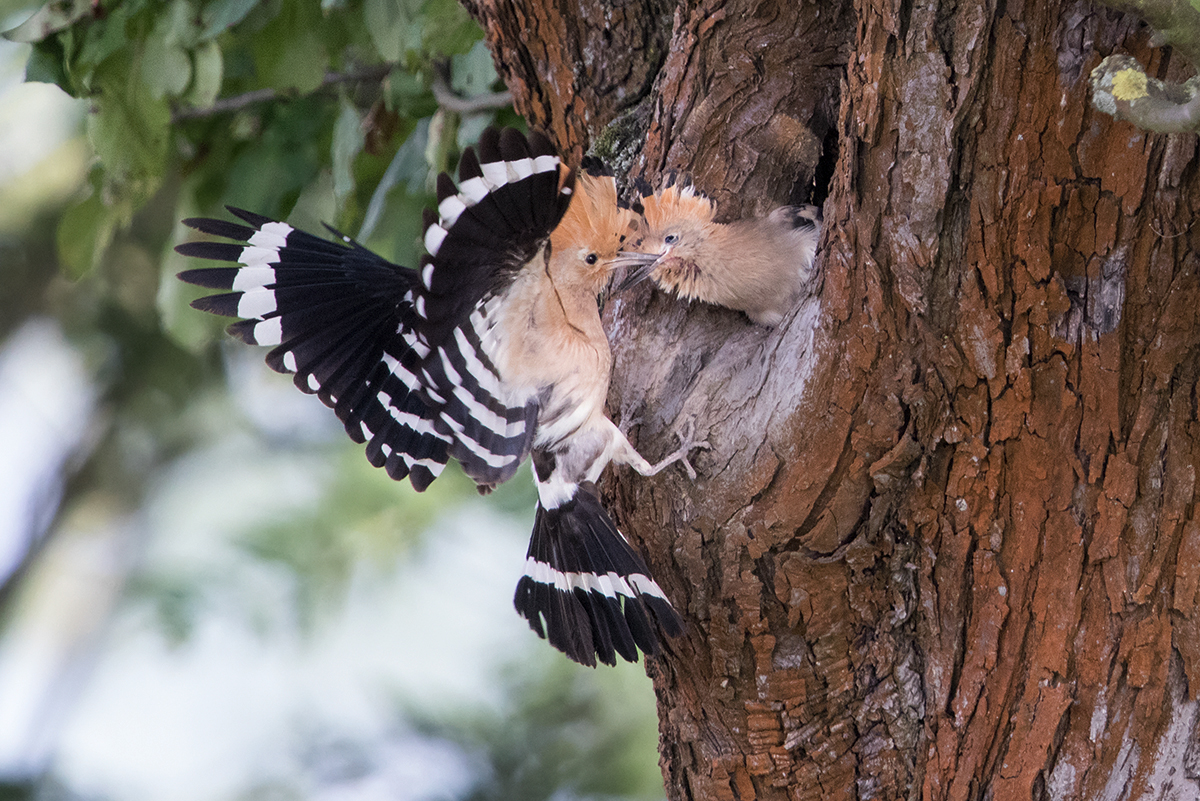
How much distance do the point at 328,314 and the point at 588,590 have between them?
48 cm

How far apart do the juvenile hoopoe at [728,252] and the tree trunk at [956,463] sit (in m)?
0.11

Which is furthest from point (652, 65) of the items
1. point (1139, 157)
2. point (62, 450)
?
point (62, 450)

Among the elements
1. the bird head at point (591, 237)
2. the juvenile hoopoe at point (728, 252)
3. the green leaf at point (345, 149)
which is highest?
the green leaf at point (345, 149)

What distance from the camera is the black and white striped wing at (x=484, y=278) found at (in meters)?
0.99

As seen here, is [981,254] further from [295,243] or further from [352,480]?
[352,480]

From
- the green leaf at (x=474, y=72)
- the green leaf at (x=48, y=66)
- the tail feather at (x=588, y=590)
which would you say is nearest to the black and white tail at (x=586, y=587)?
the tail feather at (x=588, y=590)

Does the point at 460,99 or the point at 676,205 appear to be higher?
the point at 460,99

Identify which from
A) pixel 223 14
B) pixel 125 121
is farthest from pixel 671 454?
pixel 125 121

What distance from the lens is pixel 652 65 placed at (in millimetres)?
1514

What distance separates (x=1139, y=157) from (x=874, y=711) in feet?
2.18

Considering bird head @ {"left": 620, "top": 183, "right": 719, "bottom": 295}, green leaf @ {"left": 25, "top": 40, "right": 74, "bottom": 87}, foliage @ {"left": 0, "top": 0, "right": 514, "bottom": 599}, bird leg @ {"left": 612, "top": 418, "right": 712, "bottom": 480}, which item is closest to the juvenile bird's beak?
bird head @ {"left": 620, "top": 183, "right": 719, "bottom": 295}

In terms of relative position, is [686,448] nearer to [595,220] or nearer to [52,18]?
[595,220]

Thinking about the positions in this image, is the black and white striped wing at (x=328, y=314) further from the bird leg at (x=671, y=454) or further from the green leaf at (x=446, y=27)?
the green leaf at (x=446, y=27)

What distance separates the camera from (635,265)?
1.41 m
